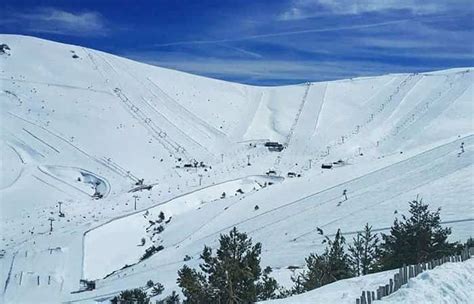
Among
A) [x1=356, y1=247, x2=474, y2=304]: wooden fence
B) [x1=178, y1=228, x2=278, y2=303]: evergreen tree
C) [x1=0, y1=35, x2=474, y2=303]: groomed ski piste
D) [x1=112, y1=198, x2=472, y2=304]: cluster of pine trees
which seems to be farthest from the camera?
[x1=0, y1=35, x2=474, y2=303]: groomed ski piste

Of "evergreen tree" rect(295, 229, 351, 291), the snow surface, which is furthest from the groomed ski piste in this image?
"evergreen tree" rect(295, 229, 351, 291)

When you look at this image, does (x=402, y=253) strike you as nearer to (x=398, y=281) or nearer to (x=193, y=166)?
(x=398, y=281)

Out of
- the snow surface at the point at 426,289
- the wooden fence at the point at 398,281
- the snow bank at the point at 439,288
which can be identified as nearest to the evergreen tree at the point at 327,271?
the snow surface at the point at 426,289

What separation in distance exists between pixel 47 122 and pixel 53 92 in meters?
10.1

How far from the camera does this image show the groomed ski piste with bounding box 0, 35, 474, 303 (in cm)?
3036

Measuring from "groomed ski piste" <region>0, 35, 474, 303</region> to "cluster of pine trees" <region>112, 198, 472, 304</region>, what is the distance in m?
3.12

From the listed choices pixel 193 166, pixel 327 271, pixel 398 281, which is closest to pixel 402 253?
pixel 327 271

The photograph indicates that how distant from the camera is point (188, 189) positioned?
165 ft

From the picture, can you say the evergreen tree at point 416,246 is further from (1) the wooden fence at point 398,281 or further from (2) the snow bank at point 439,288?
(2) the snow bank at point 439,288

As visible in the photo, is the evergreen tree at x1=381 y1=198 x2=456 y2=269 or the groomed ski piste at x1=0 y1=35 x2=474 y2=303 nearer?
the evergreen tree at x1=381 y1=198 x2=456 y2=269

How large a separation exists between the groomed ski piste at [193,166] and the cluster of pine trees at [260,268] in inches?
123

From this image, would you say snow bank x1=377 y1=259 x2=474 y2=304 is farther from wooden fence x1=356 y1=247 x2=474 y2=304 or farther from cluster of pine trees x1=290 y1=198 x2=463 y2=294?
cluster of pine trees x1=290 y1=198 x2=463 y2=294

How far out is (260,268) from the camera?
54.3 ft

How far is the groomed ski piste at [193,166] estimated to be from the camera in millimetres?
30359
